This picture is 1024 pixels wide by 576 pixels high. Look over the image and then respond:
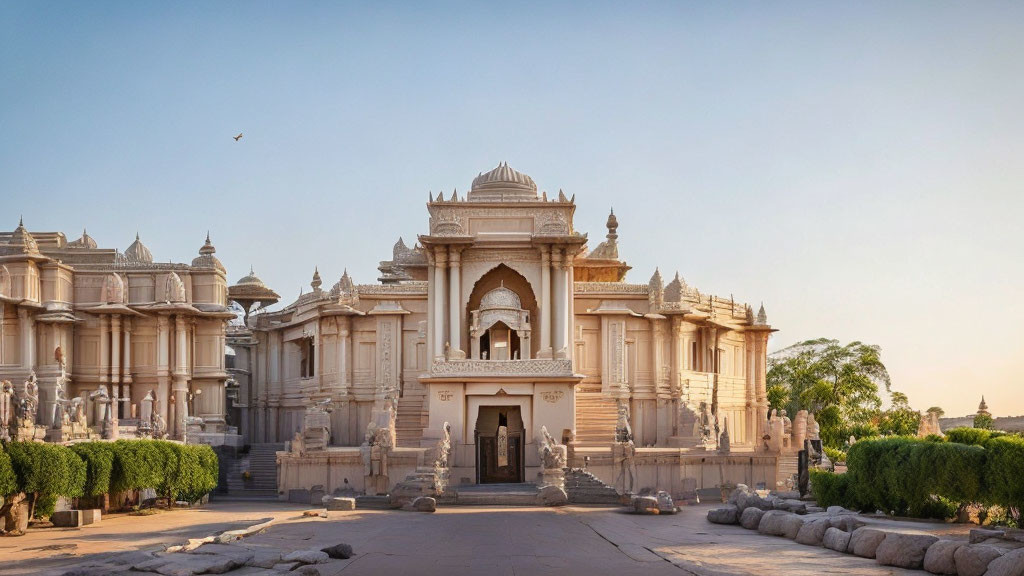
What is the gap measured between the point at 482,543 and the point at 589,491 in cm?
1292

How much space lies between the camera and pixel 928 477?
28.2 meters

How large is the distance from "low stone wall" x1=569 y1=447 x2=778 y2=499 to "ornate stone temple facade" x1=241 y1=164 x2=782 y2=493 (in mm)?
61

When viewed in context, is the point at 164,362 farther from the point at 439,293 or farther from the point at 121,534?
the point at 121,534

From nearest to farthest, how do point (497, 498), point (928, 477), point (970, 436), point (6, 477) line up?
1. point (928, 477)
2. point (6, 477)
3. point (970, 436)
4. point (497, 498)

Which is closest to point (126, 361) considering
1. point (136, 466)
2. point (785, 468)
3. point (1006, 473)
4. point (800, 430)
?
point (136, 466)

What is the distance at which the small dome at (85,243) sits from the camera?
186 ft

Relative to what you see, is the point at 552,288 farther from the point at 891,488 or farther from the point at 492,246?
the point at 891,488

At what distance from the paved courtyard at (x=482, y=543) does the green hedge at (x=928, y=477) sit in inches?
52.0


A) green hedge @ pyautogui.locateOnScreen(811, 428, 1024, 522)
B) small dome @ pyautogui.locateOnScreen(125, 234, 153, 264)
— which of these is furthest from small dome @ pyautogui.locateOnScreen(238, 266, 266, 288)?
green hedge @ pyautogui.locateOnScreen(811, 428, 1024, 522)

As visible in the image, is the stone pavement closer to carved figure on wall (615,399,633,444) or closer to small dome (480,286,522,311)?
small dome (480,286,522,311)

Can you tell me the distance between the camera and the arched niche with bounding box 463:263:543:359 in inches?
1945

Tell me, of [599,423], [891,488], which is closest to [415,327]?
[599,423]

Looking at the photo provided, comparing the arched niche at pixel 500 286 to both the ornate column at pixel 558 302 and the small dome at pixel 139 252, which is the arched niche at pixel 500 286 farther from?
the small dome at pixel 139 252

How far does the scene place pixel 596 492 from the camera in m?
37.9
